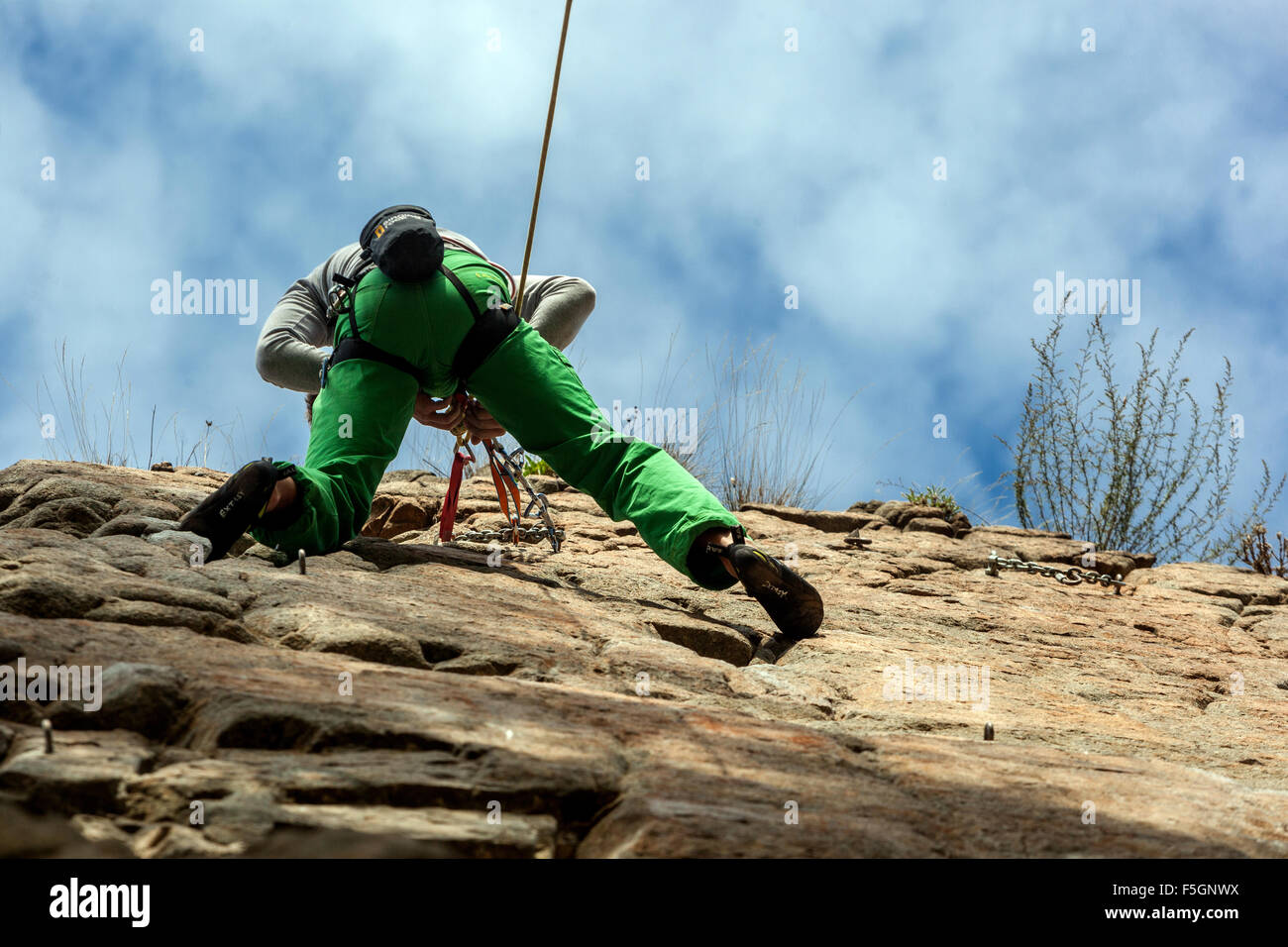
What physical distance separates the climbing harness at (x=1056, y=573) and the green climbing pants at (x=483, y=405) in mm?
2348

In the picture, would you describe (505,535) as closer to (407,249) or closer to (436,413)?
(436,413)

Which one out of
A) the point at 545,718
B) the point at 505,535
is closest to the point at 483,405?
the point at 505,535

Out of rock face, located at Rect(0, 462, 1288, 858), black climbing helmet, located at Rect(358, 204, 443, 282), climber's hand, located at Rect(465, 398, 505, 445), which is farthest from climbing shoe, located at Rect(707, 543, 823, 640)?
black climbing helmet, located at Rect(358, 204, 443, 282)

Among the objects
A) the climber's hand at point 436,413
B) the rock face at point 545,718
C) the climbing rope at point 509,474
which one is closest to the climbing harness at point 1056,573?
the rock face at point 545,718

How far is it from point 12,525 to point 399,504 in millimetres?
2171

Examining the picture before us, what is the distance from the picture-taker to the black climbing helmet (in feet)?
11.2

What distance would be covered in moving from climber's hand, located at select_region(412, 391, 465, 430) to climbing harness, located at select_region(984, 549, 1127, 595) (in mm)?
2726

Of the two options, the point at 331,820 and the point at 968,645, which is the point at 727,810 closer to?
the point at 331,820

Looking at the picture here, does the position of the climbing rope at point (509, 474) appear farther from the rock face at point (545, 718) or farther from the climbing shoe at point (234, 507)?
the climbing shoe at point (234, 507)

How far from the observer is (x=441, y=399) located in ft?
12.7

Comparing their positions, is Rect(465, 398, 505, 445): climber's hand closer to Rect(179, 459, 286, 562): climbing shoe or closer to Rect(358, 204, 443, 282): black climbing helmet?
Rect(358, 204, 443, 282): black climbing helmet

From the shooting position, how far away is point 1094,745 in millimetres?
2637
